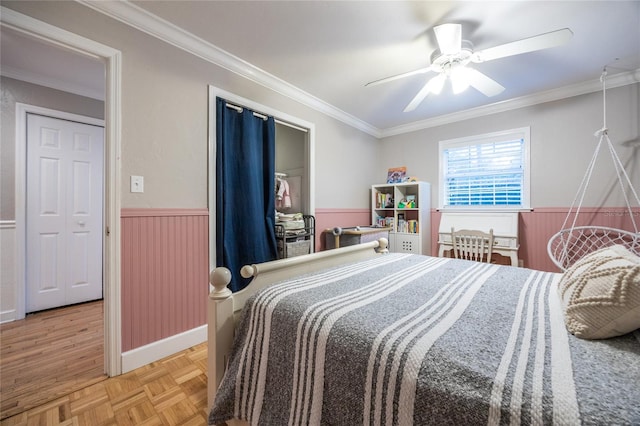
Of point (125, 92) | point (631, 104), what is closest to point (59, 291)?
point (125, 92)

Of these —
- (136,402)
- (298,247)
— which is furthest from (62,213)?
(298,247)

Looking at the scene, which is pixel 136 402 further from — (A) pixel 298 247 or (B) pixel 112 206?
(A) pixel 298 247

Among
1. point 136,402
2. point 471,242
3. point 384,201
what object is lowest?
point 136,402

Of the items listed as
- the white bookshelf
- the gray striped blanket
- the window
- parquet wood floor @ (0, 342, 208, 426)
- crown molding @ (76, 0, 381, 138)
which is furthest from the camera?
the white bookshelf

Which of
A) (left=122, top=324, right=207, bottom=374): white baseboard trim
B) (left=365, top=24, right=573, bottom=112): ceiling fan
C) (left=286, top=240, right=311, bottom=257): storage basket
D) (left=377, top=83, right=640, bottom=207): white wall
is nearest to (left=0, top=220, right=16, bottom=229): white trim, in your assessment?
(left=122, top=324, right=207, bottom=374): white baseboard trim

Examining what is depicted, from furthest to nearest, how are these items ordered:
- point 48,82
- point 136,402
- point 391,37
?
point 48,82 < point 391,37 < point 136,402

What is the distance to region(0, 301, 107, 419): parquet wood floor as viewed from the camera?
1.43 m

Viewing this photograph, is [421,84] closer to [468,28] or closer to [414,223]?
[468,28]

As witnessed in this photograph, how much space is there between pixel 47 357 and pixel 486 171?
14.8ft

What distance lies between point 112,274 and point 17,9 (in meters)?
1.49

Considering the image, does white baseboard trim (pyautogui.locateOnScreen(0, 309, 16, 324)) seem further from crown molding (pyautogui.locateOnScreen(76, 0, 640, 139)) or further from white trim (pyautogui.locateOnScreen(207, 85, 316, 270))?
crown molding (pyautogui.locateOnScreen(76, 0, 640, 139))

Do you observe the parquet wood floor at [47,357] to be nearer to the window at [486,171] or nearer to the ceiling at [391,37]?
Result: the ceiling at [391,37]

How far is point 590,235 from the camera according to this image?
8.52ft

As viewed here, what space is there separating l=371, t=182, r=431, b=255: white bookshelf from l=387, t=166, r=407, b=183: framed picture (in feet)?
0.36
